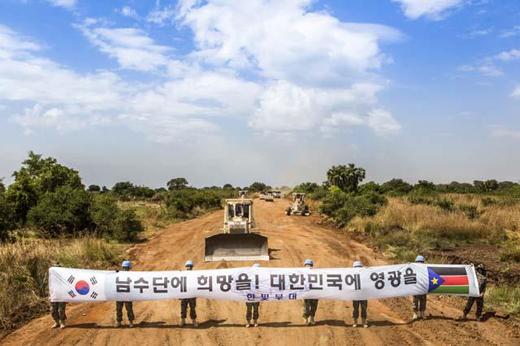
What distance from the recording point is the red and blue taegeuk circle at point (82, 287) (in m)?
11.0

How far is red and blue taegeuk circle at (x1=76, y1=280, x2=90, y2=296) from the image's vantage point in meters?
11.0

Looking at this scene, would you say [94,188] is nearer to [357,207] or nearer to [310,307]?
[357,207]

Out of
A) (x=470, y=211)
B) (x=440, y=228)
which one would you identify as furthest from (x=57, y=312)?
(x=470, y=211)

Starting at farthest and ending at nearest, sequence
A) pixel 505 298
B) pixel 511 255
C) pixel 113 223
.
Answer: pixel 113 223, pixel 511 255, pixel 505 298

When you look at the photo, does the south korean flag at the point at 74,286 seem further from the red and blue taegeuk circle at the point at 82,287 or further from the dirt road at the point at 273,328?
the dirt road at the point at 273,328

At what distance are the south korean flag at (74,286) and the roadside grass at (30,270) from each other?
5.43ft

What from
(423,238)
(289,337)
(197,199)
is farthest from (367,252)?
(197,199)

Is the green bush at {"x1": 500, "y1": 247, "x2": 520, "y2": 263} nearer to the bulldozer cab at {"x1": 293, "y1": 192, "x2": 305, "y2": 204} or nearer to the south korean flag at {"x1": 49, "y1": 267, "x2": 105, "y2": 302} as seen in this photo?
the south korean flag at {"x1": 49, "y1": 267, "x2": 105, "y2": 302}

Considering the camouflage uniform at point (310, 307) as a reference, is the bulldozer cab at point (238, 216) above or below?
above

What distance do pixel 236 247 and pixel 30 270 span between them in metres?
8.22

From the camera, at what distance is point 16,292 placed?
1300 centimetres

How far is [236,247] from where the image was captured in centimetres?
1920

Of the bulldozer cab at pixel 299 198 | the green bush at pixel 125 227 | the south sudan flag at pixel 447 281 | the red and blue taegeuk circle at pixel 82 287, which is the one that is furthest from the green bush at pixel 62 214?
the bulldozer cab at pixel 299 198

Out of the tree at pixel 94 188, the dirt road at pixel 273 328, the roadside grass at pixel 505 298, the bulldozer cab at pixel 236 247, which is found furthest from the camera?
the tree at pixel 94 188
